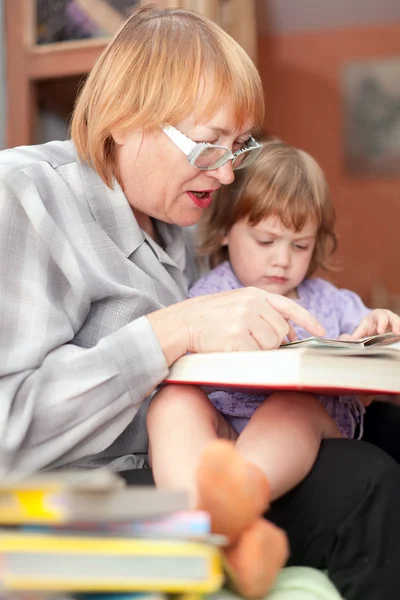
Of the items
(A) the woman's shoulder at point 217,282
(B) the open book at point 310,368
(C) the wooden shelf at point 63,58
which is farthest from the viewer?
(C) the wooden shelf at point 63,58

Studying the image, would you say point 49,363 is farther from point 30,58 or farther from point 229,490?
point 30,58

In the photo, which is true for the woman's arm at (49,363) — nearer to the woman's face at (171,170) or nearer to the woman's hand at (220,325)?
the woman's hand at (220,325)

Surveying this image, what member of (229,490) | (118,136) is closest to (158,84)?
(118,136)

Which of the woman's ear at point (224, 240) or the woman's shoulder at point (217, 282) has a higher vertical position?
the woman's ear at point (224, 240)

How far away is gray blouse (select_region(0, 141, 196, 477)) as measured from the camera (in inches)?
42.7

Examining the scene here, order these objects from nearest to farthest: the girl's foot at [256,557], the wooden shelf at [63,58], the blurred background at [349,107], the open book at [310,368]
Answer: the girl's foot at [256,557], the open book at [310,368], the wooden shelf at [63,58], the blurred background at [349,107]

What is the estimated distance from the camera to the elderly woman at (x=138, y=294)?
1.04 m

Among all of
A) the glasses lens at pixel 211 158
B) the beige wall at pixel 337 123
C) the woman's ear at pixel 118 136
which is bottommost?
the beige wall at pixel 337 123

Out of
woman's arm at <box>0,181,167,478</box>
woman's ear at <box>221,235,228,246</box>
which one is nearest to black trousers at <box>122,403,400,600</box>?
woman's arm at <box>0,181,167,478</box>

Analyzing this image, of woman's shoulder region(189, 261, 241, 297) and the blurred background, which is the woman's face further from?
the blurred background

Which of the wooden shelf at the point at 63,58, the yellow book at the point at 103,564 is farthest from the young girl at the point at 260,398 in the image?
the wooden shelf at the point at 63,58

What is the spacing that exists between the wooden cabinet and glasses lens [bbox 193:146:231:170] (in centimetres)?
90

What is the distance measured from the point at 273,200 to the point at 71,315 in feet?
2.00

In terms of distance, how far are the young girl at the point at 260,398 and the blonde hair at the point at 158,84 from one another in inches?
12.1
